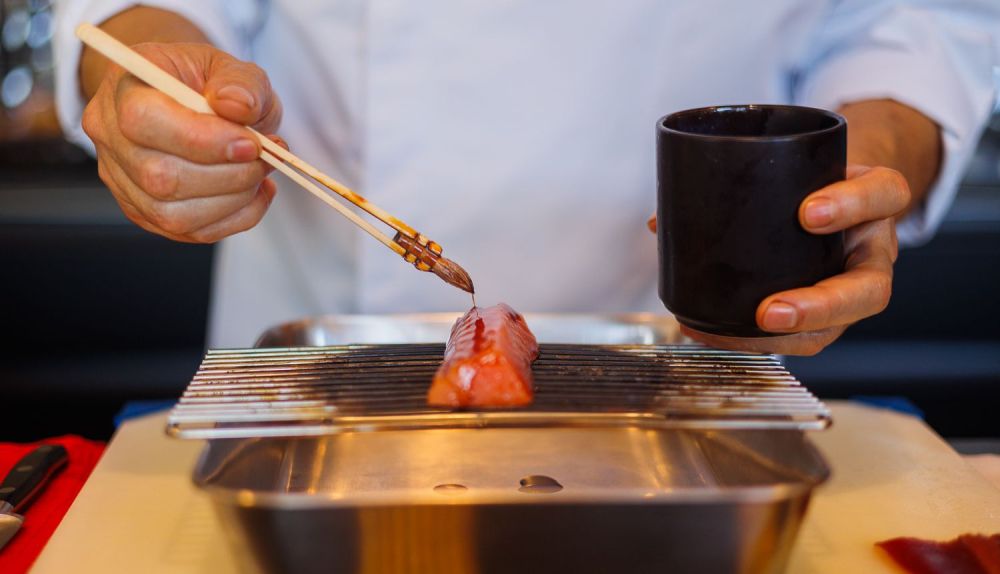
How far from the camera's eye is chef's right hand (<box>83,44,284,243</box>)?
1.09 m

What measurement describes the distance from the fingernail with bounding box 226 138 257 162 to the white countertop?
39 centimetres

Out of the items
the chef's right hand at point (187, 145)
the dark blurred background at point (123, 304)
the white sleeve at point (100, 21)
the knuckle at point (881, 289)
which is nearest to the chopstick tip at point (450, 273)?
the chef's right hand at point (187, 145)

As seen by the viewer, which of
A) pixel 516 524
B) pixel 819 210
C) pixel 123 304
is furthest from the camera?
pixel 123 304

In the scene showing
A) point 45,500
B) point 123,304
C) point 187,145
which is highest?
point 187,145

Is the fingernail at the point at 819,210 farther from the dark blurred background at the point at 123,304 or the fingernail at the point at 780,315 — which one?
the dark blurred background at the point at 123,304

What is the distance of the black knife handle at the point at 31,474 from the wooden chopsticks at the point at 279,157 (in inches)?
18.7

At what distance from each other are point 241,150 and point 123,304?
177 cm

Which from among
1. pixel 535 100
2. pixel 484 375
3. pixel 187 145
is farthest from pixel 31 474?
pixel 535 100

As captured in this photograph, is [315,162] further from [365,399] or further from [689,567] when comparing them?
[689,567]

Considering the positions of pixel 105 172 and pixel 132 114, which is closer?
pixel 132 114

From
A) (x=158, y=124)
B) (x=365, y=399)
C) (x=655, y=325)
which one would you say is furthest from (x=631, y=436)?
(x=158, y=124)

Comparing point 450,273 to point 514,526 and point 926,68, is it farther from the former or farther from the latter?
point 926,68

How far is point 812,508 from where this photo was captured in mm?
1198

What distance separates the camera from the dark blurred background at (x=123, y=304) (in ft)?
8.70
